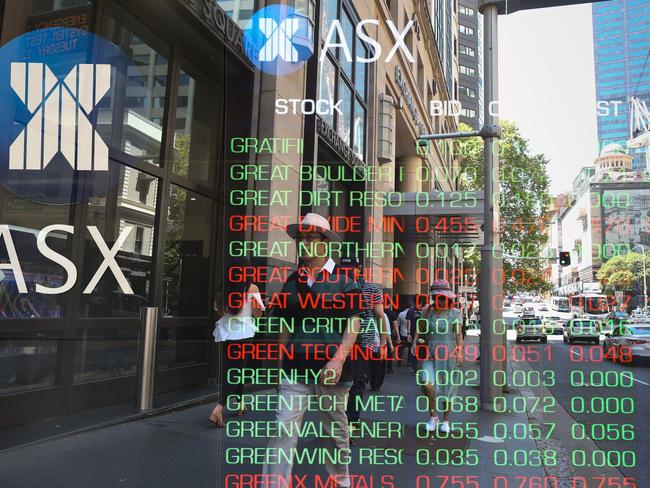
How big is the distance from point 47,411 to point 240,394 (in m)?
1.56

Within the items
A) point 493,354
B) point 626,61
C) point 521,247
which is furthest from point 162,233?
point 493,354

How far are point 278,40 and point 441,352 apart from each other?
3618 millimetres

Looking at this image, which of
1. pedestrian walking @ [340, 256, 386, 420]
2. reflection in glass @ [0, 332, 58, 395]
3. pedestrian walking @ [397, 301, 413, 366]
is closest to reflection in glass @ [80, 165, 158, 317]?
reflection in glass @ [0, 332, 58, 395]

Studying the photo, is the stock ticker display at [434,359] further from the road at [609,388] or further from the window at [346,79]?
the window at [346,79]

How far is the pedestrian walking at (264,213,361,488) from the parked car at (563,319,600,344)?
2167 mm

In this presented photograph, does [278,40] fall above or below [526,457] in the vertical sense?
above

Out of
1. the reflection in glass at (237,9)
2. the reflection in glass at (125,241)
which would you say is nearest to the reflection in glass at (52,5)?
the reflection in glass at (125,241)

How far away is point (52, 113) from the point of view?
366 centimetres

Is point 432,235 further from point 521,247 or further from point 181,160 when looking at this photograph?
point 181,160

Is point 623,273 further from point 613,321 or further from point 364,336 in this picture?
point 364,336

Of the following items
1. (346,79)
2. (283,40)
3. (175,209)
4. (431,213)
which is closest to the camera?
(283,40)

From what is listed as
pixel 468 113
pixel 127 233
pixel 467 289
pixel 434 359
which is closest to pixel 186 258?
pixel 127 233

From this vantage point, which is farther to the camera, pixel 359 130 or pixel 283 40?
pixel 359 130

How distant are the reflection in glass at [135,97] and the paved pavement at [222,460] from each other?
236cm
